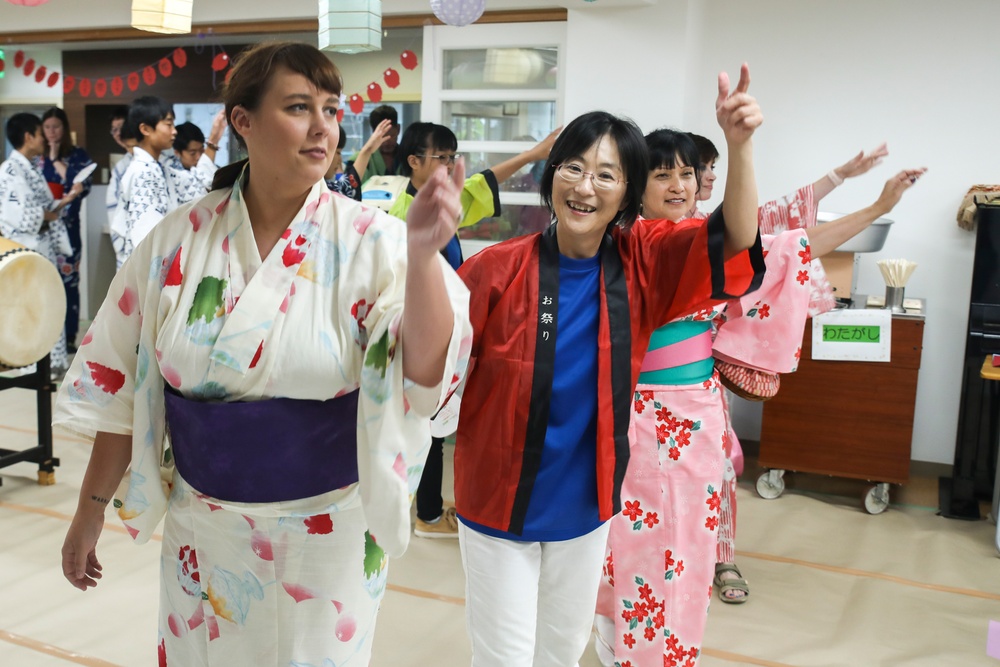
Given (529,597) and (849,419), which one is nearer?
(529,597)

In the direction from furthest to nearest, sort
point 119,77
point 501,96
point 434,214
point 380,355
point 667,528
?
point 119,77
point 501,96
point 667,528
point 380,355
point 434,214

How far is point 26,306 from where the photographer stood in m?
3.28

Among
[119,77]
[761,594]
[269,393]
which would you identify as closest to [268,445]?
[269,393]

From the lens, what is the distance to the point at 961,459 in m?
3.71

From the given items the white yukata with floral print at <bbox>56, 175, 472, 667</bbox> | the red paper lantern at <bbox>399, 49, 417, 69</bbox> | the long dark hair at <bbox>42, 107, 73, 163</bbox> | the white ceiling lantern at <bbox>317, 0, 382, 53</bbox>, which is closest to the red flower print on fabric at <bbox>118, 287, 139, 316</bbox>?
the white yukata with floral print at <bbox>56, 175, 472, 667</bbox>

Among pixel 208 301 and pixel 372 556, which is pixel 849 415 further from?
pixel 208 301

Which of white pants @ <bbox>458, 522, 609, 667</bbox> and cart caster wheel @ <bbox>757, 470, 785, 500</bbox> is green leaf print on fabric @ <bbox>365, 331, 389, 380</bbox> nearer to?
white pants @ <bbox>458, 522, 609, 667</bbox>

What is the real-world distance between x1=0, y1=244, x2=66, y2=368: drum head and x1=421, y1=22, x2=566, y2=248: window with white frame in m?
2.08

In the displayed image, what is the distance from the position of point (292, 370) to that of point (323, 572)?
311 millimetres

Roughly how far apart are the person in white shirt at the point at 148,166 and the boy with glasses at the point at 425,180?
136cm

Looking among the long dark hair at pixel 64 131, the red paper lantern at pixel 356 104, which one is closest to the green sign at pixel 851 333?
the red paper lantern at pixel 356 104

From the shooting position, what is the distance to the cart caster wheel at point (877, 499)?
3.75m

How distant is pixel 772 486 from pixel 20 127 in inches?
184

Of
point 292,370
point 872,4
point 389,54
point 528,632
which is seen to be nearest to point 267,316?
point 292,370
